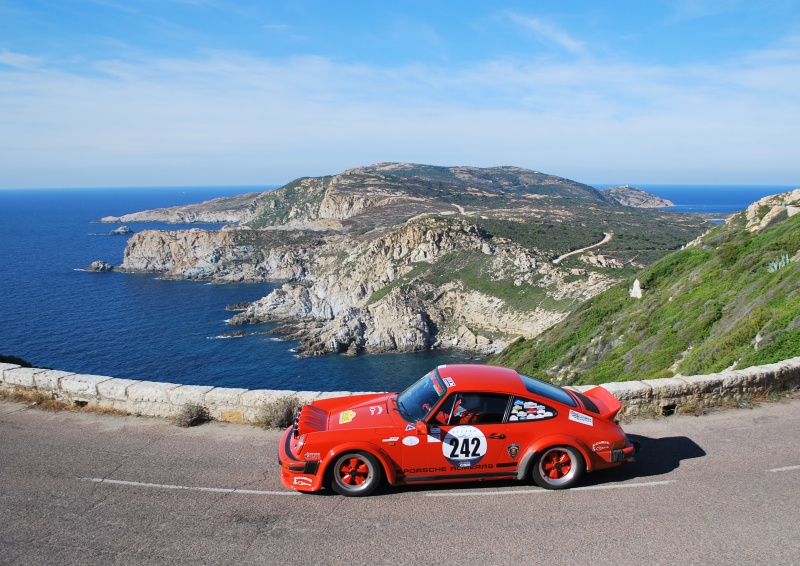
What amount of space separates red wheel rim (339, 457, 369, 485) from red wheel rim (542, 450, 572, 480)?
2.21 meters

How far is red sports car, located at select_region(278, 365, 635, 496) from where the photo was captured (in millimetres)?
6523

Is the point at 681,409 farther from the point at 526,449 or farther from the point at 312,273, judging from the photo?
the point at 312,273

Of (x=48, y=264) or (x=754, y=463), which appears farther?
(x=48, y=264)

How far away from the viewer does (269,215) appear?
17250 centimetres

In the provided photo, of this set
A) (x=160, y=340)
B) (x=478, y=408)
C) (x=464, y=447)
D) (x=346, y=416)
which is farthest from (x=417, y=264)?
(x=464, y=447)

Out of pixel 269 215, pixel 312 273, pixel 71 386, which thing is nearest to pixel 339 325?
pixel 312 273

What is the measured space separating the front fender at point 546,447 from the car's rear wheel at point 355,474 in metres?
1.73

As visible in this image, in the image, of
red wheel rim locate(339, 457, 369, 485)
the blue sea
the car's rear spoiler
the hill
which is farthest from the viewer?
the blue sea

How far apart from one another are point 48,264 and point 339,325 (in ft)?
289

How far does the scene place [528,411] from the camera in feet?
22.0

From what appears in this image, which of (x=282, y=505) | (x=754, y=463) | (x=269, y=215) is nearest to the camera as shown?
(x=282, y=505)

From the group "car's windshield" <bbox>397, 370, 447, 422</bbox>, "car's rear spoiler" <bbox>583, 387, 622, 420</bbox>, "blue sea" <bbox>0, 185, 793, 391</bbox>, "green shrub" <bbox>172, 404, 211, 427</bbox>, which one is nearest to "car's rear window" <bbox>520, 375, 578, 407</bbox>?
"car's rear spoiler" <bbox>583, 387, 622, 420</bbox>

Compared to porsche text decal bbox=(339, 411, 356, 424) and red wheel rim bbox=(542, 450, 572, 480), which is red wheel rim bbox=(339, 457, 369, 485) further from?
red wheel rim bbox=(542, 450, 572, 480)

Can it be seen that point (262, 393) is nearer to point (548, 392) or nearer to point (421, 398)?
point (421, 398)
